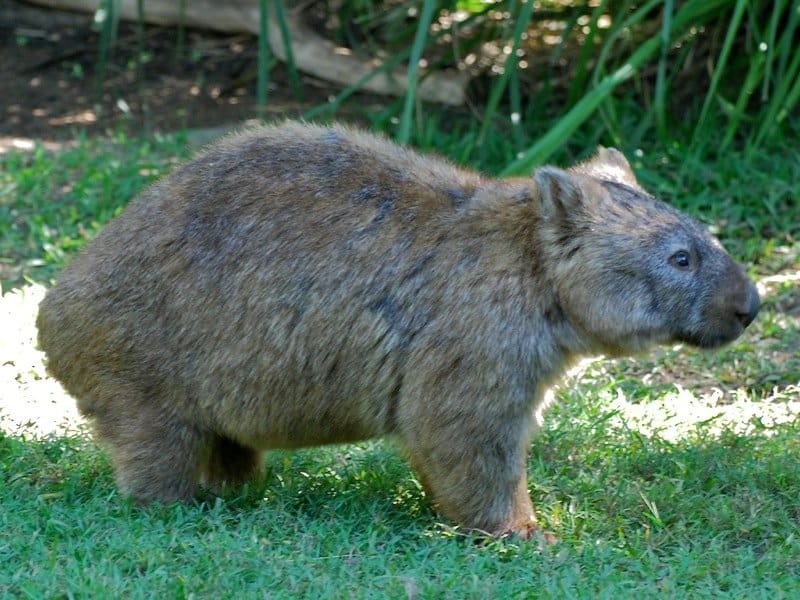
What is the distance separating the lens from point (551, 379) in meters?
4.38

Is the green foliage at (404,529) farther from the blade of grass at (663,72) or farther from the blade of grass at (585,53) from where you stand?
the blade of grass at (585,53)

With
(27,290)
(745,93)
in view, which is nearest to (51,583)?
(27,290)

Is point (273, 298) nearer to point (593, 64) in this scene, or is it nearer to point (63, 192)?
point (63, 192)

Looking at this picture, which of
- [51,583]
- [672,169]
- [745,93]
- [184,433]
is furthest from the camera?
[672,169]

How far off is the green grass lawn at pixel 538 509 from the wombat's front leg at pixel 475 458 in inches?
4.3

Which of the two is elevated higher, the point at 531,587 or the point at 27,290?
the point at 531,587

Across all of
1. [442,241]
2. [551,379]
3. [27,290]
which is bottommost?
[27,290]

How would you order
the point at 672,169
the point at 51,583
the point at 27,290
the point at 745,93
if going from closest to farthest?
the point at 51,583 → the point at 27,290 → the point at 745,93 → the point at 672,169

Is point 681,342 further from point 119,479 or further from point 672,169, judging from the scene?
point 672,169

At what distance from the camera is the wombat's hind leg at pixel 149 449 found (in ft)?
14.6

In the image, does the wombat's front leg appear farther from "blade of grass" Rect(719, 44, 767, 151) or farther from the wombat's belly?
"blade of grass" Rect(719, 44, 767, 151)

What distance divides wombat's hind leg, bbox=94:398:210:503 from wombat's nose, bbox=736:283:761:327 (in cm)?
195

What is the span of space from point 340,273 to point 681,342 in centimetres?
122

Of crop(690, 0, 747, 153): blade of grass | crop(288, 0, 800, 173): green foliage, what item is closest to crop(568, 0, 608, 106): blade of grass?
crop(288, 0, 800, 173): green foliage
